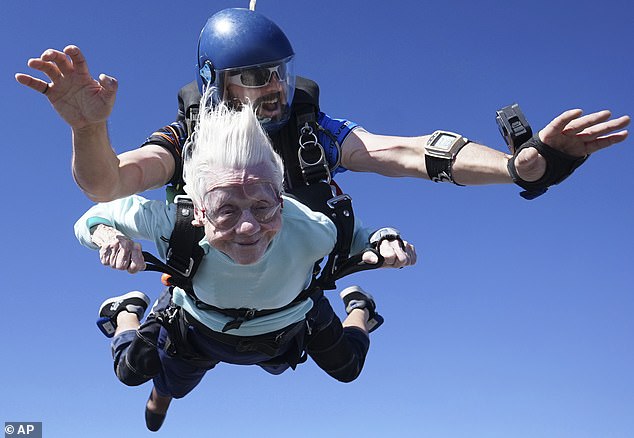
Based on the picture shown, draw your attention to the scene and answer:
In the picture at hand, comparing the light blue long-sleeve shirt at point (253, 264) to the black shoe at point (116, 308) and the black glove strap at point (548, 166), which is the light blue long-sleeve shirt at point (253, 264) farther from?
the black shoe at point (116, 308)

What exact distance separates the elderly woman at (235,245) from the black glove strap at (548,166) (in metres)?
0.76

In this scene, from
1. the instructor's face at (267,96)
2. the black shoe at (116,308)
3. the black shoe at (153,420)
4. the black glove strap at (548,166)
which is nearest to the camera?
the black glove strap at (548,166)

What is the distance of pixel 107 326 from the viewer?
6770 millimetres

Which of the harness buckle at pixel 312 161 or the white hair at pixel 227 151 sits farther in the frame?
the harness buckle at pixel 312 161

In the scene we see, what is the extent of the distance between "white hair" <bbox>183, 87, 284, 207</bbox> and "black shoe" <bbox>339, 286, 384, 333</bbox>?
2573mm

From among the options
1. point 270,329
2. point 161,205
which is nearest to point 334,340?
point 270,329

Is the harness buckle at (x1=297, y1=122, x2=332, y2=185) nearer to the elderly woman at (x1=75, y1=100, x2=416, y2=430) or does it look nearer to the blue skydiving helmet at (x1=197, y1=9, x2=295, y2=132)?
the blue skydiving helmet at (x1=197, y1=9, x2=295, y2=132)

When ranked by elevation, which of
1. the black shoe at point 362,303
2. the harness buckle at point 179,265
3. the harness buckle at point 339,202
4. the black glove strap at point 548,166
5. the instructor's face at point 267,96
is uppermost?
the instructor's face at point 267,96

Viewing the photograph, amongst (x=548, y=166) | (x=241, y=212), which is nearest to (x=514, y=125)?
(x=548, y=166)

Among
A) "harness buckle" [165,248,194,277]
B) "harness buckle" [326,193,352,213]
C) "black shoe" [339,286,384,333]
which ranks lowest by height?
"harness buckle" [165,248,194,277]

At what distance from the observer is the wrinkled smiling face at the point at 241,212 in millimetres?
4699

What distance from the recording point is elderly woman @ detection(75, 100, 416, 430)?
4.73m

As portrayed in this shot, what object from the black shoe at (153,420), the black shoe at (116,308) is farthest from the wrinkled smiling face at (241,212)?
the black shoe at (153,420)

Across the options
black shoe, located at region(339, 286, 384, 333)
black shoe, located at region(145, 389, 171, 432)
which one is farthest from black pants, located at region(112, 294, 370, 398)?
black shoe, located at region(145, 389, 171, 432)
